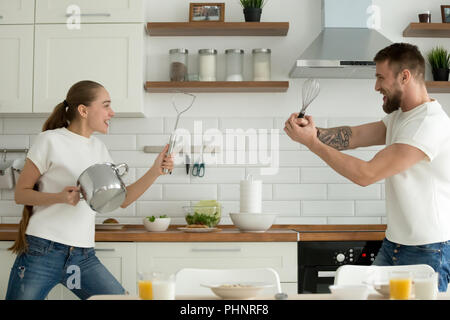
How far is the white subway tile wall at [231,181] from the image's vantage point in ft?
12.7

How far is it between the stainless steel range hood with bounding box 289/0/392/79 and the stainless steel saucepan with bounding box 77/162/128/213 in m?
1.39

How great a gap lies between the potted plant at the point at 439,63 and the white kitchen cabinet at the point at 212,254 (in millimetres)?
1524

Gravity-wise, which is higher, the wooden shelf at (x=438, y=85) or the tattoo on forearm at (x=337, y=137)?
the wooden shelf at (x=438, y=85)

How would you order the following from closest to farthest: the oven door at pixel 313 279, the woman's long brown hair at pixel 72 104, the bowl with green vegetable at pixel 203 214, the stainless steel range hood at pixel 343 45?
the woman's long brown hair at pixel 72 104 < the oven door at pixel 313 279 < the bowl with green vegetable at pixel 203 214 < the stainless steel range hood at pixel 343 45

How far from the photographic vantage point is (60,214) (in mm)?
2656

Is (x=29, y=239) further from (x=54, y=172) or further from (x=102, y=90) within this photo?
(x=102, y=90)

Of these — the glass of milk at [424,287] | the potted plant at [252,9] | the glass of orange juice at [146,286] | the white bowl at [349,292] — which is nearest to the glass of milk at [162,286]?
the glass of orange juice at [146,286]

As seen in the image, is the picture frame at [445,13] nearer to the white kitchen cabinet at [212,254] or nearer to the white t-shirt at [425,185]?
the white t-shirt at [425,185]

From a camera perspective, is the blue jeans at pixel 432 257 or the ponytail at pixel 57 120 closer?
the blue jeans at pixel 432 257

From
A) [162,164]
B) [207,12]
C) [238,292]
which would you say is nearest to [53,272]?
[162,164]

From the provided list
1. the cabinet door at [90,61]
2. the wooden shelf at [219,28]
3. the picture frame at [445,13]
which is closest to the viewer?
the cabinet door at [90,61]

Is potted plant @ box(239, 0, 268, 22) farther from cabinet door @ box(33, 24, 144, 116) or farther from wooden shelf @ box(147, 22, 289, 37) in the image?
cabinet door @ box(33, 24, 144, 116)
